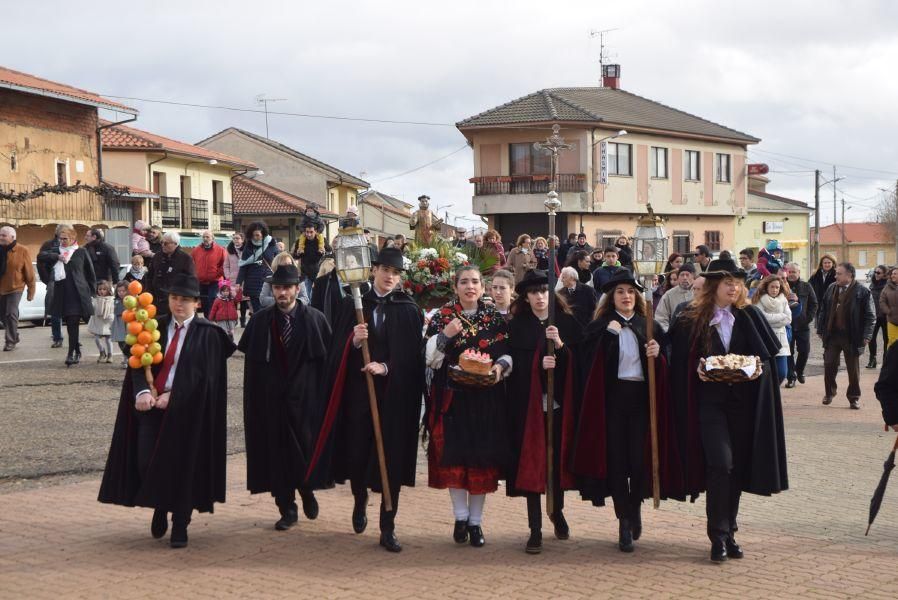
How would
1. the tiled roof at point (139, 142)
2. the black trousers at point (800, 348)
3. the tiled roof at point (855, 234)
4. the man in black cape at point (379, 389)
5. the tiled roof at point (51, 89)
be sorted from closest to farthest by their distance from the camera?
the man in black cape at point (379, 389) → the black trousers at point (800, 348) → the tiled roof at point (51, 89) → the tiled roof at point (139, 142) → the tiled roof at point (855, 234)

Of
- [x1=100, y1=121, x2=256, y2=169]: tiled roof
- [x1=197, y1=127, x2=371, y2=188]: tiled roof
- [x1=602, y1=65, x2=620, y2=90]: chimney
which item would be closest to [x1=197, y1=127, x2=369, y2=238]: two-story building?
[x1=197, y1=127, x2=371, y2=188]: tiled roof

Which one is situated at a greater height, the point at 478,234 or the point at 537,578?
the point at 478,234

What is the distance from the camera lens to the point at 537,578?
6828 mm

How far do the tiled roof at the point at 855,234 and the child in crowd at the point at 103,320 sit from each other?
360 ft

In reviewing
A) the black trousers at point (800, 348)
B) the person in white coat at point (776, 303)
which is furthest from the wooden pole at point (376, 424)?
the black trousers at point (800, 348)

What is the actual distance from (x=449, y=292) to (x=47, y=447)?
158 inches

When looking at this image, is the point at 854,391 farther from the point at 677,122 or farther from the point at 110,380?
the point at 677,122

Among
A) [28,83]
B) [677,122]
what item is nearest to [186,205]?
[28,83]

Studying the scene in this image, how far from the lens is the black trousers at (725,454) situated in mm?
7254

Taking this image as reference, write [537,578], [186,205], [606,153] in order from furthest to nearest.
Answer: [186,205], [606,153], [537,578]

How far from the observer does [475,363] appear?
731 cm

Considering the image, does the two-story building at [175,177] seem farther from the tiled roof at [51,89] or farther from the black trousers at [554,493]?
the black trousers at [554,493]

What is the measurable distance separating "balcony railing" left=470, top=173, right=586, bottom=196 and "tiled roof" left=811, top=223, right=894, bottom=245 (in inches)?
3014

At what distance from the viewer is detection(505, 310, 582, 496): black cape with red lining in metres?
7.48
